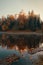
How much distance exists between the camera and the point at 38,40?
5.74 ft

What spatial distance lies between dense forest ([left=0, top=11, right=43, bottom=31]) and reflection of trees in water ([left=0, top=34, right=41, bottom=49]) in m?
0.11

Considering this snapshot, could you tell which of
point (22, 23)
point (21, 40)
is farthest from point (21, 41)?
point (22, 23)

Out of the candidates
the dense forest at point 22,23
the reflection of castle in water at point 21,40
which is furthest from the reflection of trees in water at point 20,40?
the dense forest at point 22,23

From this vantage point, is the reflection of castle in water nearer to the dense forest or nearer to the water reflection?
the water reflection

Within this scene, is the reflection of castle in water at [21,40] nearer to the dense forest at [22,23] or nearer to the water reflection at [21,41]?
the water reflection at [21,41]

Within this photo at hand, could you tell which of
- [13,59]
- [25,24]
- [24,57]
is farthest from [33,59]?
[25,24]

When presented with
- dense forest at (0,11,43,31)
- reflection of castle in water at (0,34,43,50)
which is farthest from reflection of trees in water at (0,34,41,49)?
dense forest at (0,11,43,31)

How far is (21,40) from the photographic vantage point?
175 cm

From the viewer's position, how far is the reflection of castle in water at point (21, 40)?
1.74 metres

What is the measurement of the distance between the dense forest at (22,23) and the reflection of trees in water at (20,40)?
107mm

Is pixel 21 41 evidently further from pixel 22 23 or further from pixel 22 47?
pixel 22 23

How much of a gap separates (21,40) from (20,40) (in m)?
0.01

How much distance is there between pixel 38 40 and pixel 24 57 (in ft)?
0.95

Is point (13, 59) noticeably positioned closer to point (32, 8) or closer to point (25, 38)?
point (25, 38)
